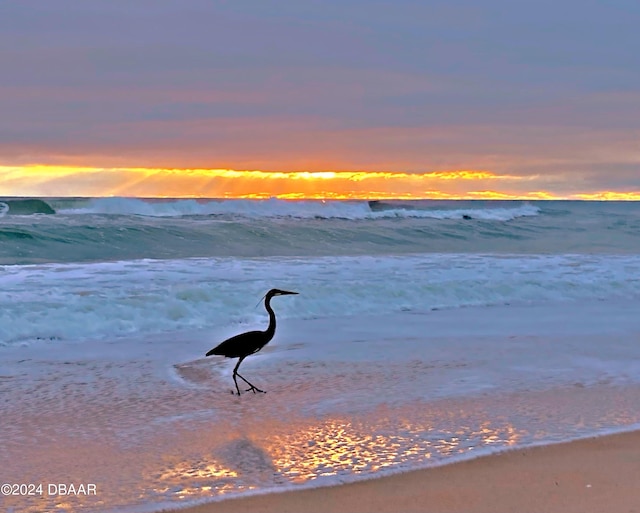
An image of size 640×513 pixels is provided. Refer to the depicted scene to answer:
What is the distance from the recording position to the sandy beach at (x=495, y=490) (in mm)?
4203

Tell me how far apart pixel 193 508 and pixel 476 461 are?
5.57ft

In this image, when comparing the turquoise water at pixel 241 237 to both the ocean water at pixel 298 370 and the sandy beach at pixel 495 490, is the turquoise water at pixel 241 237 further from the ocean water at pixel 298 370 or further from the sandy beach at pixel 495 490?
the sandy beach at pixel 495 490

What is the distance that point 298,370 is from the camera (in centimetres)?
774

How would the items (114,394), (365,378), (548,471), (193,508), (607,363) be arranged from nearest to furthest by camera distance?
(193,508) < (548,471) < (114,394) < (365,378) < (607,363)

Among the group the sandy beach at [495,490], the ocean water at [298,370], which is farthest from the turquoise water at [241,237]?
the sandy beach at [495,490]

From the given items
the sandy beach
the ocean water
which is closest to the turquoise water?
the ocean water

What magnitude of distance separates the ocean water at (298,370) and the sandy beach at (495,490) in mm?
183

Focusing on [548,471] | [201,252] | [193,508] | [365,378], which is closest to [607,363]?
[365,378]

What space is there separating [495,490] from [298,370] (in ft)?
11.4

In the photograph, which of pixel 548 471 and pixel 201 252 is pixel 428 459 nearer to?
pixel 548 471

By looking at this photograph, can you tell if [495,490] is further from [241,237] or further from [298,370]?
[241,237]

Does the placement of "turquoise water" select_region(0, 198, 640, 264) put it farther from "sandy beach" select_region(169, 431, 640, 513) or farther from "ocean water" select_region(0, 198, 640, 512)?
"sandy beach" select_region(169, 431, 640, 513)

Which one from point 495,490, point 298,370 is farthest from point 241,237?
point 495,490

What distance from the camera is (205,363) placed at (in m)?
8.15
